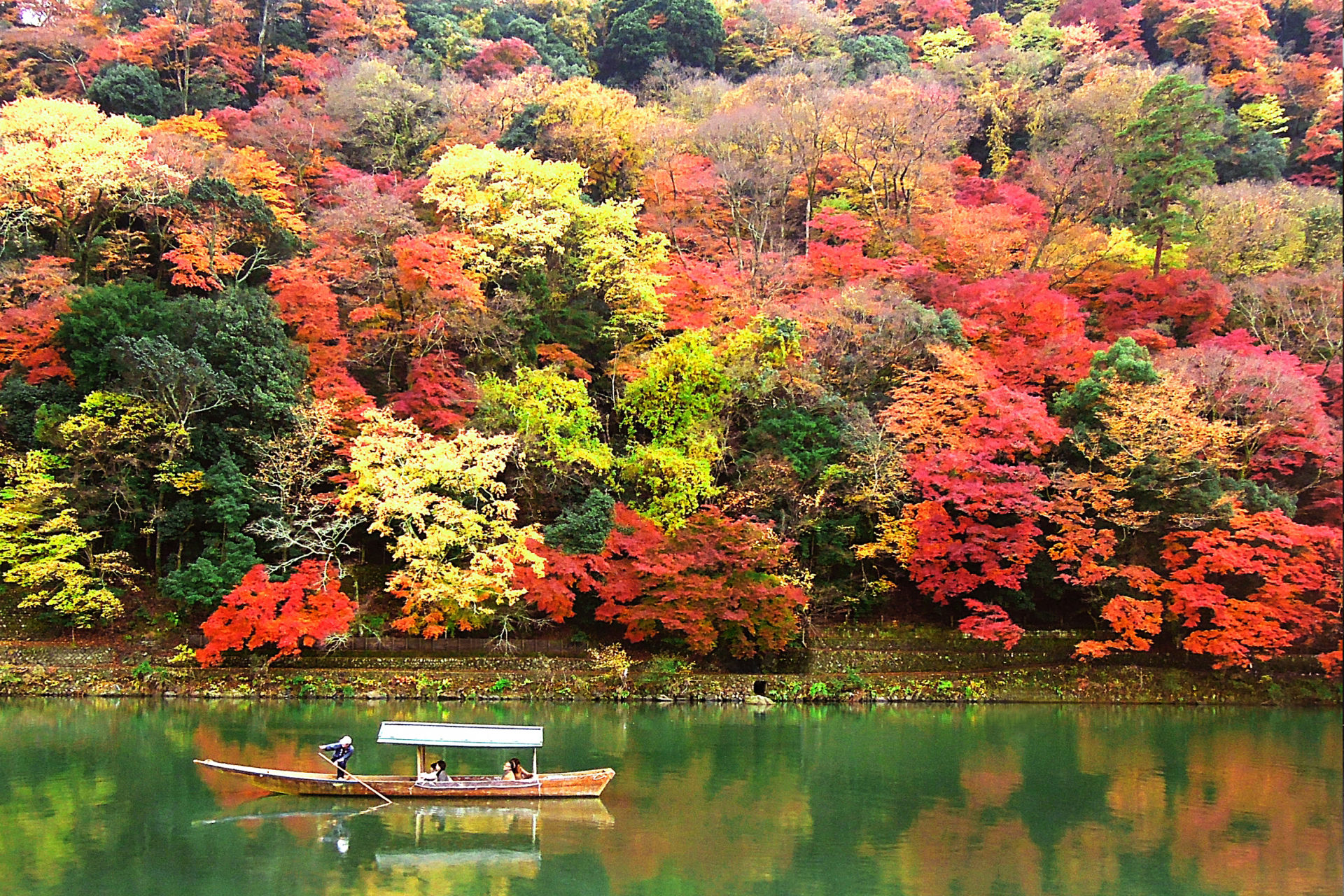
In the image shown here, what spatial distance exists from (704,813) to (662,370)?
1625 centimetres

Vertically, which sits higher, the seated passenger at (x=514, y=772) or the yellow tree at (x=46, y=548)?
the yellow tree at (x=46, y=548)

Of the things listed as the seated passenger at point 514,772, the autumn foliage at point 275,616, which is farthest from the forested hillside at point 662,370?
the seated passenger at point 514,772

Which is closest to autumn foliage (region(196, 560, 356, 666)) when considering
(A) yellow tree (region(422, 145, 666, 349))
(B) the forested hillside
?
(B) the forested hillside

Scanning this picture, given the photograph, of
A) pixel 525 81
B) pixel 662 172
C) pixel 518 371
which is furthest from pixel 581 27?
pixel 518 371

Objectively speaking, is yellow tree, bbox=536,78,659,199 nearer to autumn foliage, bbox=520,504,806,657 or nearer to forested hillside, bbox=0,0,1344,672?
forested hillside, bbox=0,0,1344,672

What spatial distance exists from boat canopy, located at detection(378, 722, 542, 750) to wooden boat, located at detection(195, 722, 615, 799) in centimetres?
1

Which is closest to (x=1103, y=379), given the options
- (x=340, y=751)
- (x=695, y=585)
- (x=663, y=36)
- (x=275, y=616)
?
(x=695, y=585)

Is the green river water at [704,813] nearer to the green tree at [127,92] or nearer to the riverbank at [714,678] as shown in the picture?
the riverbank at [714,678]

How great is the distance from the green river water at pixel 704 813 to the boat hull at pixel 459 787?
211mm

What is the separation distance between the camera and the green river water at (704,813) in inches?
444

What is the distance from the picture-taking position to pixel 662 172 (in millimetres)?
36562

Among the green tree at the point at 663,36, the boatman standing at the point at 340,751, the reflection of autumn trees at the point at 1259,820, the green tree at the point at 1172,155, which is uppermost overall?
the green tree at the point at 663,36

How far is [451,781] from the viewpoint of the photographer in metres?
14.6

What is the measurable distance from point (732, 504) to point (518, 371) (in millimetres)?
7522
